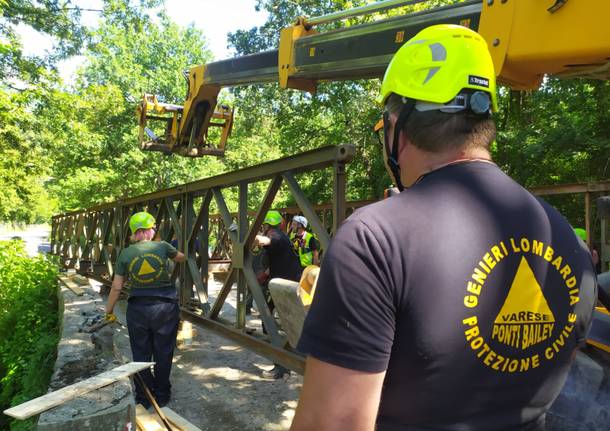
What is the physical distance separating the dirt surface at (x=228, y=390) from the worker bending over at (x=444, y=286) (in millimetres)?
4027

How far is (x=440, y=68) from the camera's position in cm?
125

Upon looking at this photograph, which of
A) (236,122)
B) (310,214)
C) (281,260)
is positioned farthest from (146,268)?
(236,122)

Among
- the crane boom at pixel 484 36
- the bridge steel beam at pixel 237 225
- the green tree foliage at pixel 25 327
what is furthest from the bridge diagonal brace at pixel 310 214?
the green tree foliage at pixel 25 327

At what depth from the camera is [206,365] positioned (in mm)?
6605

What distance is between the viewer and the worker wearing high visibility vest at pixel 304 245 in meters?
7.66

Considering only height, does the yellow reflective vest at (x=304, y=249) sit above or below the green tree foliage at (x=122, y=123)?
below

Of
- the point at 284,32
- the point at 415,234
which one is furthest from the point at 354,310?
the point at 284,32

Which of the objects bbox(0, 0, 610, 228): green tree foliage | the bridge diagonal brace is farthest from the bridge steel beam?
bbox(0, 0, 610, 228): green tree foliage

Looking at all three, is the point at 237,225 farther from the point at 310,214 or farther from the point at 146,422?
the point at 146,422

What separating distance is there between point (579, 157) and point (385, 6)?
12.8 m

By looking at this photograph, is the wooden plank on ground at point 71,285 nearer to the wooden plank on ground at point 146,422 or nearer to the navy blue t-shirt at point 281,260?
the navy blue t-shirt at point 281,260

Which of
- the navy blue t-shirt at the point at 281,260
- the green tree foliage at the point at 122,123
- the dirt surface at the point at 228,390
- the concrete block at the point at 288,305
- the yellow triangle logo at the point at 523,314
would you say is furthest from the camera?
the green tree foliage at the point at 122,123

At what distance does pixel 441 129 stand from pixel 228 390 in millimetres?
5185

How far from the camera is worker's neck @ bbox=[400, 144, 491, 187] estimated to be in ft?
4.01
